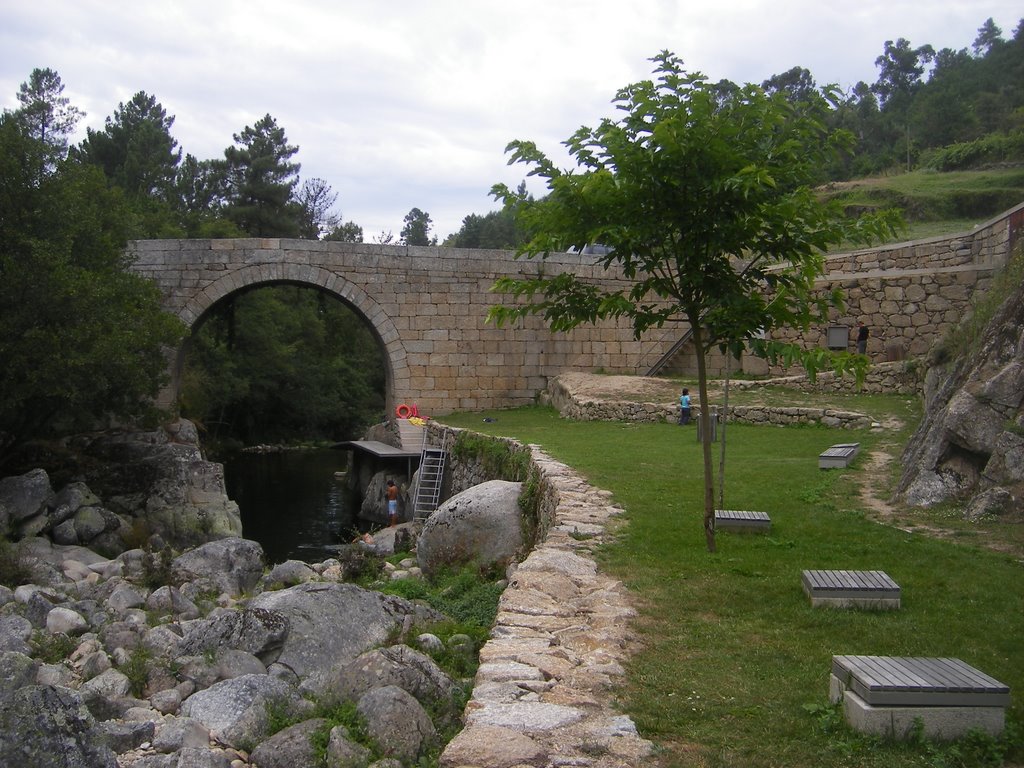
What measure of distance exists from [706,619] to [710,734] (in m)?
1.59

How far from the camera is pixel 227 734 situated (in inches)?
194

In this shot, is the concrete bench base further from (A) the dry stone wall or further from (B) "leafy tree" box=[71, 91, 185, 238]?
(B) "leafy tree" box=[71, 91, 185, 238]

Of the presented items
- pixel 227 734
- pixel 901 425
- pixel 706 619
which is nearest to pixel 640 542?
pixel 706 619

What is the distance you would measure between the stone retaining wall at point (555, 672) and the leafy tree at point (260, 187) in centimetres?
3403

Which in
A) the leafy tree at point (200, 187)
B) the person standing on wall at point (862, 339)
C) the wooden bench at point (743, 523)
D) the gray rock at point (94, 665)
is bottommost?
the gray rock at point (94, 665)

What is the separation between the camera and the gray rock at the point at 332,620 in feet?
20.2

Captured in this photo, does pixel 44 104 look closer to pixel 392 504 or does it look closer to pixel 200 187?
pixel 200 187

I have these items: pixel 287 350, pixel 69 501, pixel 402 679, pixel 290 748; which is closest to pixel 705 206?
pixel 402 679

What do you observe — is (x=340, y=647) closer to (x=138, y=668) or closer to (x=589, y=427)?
(x=138, y=668)

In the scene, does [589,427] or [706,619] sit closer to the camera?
[706,619]

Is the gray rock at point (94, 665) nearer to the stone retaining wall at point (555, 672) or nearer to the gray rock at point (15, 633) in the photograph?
the gray rock at point (15, 633)

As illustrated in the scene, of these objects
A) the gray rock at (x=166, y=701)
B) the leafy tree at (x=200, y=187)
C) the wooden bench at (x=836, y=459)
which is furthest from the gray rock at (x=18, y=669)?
the leafy tree at (x=200, y=187)

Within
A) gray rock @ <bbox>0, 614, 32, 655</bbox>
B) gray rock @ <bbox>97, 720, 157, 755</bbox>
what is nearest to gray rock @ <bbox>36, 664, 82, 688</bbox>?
gray rock @ <bbox>0, 614, 32, 655</bbox>

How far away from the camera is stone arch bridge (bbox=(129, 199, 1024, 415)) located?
17.9 m
